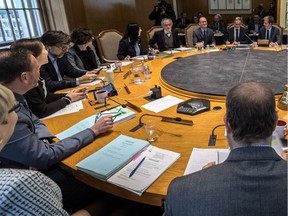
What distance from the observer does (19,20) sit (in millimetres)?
4262

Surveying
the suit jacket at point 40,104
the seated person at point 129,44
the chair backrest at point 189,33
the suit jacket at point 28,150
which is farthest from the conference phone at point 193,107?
the chair backrest at point 189,33

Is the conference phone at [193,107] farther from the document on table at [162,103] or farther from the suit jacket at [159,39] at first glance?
the suit jacket at [159,39]

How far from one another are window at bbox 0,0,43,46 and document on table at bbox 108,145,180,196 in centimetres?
358

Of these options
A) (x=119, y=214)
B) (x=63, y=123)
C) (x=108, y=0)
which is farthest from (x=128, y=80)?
(x=108, y=0)

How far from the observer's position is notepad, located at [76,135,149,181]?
119 cm

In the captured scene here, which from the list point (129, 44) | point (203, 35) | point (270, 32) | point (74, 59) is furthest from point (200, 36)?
point (74, 59)

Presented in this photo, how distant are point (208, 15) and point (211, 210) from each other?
28.9 ft

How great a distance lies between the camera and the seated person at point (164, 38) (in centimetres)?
457

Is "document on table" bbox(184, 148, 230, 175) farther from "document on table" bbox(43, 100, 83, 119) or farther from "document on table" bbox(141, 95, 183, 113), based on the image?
"document on table" bbox(43, 100, 83, 119)

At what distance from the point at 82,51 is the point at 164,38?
1.76 m

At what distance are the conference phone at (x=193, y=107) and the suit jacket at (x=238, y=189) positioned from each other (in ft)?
3.07

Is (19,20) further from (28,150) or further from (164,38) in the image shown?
(28,150)

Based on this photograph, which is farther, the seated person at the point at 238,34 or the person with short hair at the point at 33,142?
the seated person at the point at 238,34

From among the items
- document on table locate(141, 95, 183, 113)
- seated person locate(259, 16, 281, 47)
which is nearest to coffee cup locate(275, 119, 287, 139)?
document on table locate(141, 95, 183, 113)
